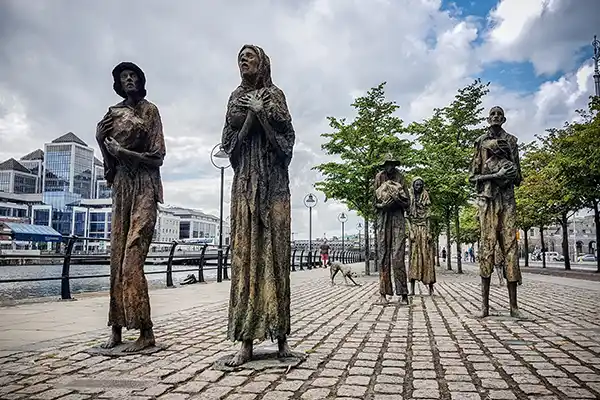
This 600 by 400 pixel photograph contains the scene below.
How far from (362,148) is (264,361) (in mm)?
18960

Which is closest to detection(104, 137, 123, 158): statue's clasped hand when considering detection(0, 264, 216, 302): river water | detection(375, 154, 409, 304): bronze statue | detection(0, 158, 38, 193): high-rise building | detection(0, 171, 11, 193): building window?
detection(375, 154, 409, 304): bronze statue

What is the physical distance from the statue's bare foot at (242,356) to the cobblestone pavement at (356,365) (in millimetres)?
173

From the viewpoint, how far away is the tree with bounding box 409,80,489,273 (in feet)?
78.3

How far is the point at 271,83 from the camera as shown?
Result: 4738 millimetres

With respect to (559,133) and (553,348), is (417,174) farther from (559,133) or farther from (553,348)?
(553,348)

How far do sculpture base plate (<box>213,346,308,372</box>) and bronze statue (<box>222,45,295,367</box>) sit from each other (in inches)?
2.8

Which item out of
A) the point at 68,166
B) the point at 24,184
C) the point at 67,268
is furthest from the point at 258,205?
the point at 68,166

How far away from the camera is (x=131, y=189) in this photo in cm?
525

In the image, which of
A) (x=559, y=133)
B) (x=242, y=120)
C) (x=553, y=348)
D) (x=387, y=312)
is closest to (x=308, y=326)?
(x=387, y=312)

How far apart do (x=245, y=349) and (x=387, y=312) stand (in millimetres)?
4750

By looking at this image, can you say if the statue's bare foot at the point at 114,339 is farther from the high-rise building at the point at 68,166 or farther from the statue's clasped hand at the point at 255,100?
the high-rise building at the point at 68,166

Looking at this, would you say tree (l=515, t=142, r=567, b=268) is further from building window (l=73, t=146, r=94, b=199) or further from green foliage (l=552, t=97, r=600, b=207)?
building window (l=73, t=146, r=94, b=199)

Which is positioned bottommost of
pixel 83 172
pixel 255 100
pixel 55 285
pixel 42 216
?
pixel 55 285

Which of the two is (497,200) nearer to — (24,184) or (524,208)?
(524,208)
